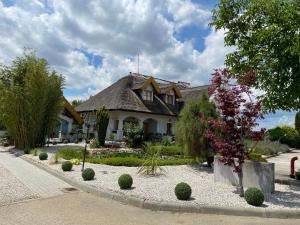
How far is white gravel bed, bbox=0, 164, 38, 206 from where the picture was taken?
942 centimetres

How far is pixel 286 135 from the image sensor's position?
37.4m

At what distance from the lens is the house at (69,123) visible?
35.6 metres

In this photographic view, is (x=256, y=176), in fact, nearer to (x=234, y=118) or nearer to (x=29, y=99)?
(x=234, y=118)

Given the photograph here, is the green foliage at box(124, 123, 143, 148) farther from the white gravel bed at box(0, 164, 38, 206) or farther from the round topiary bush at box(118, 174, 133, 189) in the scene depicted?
the round topiary bush at box(118, 174, 133, 189)

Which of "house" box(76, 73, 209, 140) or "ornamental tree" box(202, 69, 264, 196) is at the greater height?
"house" box(76, 73, 209, 140)

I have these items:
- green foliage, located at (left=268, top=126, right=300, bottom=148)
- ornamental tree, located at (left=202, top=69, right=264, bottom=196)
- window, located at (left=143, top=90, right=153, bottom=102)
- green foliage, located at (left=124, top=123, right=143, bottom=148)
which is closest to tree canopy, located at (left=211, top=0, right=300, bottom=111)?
ornamental tree, located at (left=202, top=69, right=264, bottom=196)

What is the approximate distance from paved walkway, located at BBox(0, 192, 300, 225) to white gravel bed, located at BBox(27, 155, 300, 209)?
2.42 feet

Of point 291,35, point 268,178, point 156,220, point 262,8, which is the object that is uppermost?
point 262,8

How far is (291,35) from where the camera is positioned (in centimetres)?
1098

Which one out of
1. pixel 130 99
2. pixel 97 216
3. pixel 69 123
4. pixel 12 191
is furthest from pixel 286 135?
pixel 97 216

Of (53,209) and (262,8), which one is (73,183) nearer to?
(53,209)

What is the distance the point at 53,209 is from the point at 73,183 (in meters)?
3.37

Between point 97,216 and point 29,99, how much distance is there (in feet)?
60.4

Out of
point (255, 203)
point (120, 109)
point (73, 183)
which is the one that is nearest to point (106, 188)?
point (73, 183)
